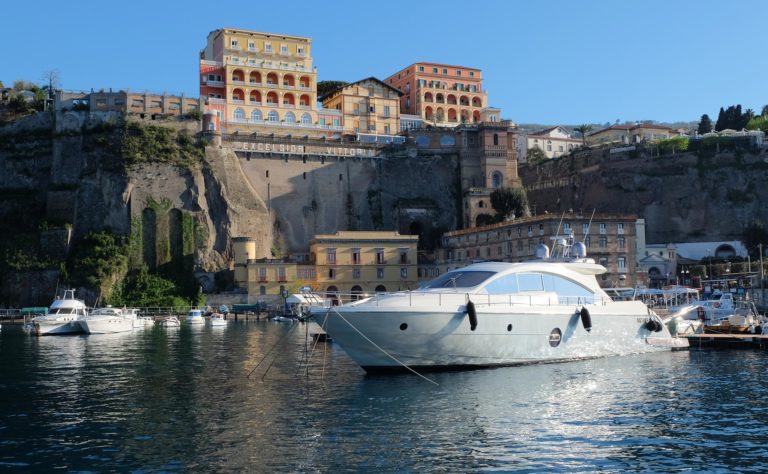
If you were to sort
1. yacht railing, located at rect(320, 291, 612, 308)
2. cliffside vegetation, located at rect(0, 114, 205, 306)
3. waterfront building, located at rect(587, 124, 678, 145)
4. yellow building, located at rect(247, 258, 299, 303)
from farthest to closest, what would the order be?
1. waterfront building, located at rect(587, 124, 678, 145)
2. yellow building, located at rect(247, 258, 299, 303)
3. cliffside vegetation, located at rect(0, 114, 205, 306)
4. yacht railing, located at rect(320, 291, 612, 308)

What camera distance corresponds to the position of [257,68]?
10075 centimetres

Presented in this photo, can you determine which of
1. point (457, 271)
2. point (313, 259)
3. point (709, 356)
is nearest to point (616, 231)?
point (313, 259)

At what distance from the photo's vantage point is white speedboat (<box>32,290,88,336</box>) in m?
61.6

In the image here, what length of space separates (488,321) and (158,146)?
222 feet

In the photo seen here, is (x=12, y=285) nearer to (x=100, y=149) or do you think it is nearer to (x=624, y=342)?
(x=100, y=149)

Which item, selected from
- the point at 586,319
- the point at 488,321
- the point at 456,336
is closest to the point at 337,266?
the point at 586,319

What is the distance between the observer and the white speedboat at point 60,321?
6156 cm

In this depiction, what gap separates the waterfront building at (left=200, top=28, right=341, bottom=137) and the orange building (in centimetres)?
1885

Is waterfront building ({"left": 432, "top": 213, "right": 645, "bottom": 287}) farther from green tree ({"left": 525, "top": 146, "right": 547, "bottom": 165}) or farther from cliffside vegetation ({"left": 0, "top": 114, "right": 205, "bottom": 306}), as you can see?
green tree ({"left": 525, "top": 146, "right": 547, "bottom": 165})

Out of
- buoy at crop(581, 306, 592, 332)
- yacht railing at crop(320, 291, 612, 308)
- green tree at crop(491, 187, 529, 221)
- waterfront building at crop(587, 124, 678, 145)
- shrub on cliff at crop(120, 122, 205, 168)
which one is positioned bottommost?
buoy at crop(581, 306, 592, 332)

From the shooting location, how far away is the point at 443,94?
119 meters

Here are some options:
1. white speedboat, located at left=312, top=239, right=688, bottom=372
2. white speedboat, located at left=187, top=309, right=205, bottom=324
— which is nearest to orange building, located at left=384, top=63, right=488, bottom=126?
white speedboat, located at left=187, top=309, right=205, bottom=324

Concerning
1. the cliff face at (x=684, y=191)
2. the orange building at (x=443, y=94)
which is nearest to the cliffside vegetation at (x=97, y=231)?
the orange building at (x=443, y=94)

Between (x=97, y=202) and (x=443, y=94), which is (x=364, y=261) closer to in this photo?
(x=97, y=202)
